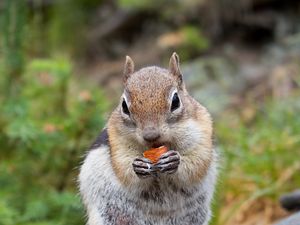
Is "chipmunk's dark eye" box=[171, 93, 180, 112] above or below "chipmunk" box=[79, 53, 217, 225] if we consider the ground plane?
above

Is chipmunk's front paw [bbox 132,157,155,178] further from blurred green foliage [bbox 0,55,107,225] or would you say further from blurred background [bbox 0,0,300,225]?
blurred green foliage [bbox 0,55,107,225]

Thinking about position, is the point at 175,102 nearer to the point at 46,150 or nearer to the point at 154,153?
the point at 154,153

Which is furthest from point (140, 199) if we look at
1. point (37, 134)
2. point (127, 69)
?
point (37, 134)

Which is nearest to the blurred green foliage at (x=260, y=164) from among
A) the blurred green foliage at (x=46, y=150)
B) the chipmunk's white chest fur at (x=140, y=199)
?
the blurred green foliage at (x=46, y=150)

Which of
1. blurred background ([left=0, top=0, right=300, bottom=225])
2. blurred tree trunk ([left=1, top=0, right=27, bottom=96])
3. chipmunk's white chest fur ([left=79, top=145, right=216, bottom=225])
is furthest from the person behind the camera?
blurred tree trunk ([left=1, top=0, right=27, bottom=96])

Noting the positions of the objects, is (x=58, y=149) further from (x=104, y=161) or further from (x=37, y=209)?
(x=104, y=161)

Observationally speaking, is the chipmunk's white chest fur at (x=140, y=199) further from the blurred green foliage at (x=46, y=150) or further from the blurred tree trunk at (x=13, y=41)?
the blurred tree trunk at (x=13, y=41)

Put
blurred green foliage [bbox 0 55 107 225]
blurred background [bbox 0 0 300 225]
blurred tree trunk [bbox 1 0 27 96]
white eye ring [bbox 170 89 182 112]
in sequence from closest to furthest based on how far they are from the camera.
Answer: white eye ring [bbox 170 89 182 112], blurred green foliage [bbox 0 55 107 225], blurred background [bbox 0 0 300 225], blurred tree trunk [bbox 1 0 27 96]

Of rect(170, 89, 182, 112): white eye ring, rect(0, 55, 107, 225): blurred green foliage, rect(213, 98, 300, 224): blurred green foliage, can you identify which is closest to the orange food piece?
rect(170, 89, 182, 112): white eye ring
